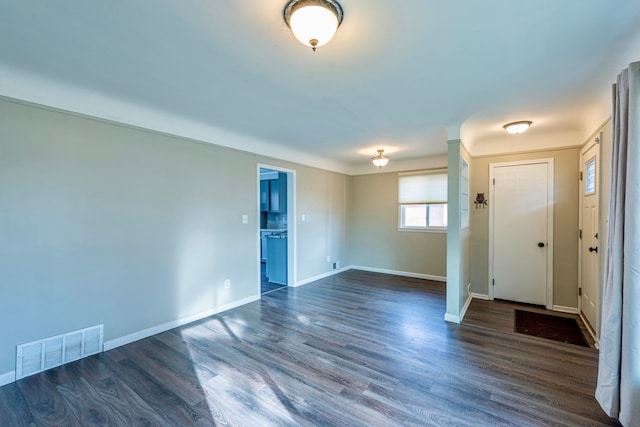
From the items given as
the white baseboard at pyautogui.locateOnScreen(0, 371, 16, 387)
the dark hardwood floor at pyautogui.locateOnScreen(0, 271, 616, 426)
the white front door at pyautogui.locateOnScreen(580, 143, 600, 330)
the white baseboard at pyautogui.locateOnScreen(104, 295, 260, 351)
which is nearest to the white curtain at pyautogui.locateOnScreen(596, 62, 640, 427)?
the dark hardwood floor at pyautogui.locateOnScreen(0, 271, 616, 426)

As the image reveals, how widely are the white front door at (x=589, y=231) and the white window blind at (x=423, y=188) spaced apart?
2.05m

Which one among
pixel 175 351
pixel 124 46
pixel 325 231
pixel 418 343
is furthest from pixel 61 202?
pixel 325 231

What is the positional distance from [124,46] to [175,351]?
2642 mm

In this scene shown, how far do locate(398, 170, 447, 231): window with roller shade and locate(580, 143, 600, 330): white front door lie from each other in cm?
204

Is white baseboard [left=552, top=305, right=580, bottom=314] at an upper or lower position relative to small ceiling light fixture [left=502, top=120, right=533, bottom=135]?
lower

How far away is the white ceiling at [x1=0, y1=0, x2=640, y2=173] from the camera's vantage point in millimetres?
1562

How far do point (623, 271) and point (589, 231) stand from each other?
7.06 ft

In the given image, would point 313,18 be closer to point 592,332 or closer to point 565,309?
point 592,332

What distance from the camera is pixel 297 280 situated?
516 centimetres

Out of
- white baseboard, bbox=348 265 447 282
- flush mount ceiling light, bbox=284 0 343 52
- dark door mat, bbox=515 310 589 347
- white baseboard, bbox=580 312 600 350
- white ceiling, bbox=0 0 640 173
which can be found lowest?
dark door mat, bbox=515 310 589 347

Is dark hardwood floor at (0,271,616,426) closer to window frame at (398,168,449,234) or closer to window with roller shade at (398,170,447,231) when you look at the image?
window frame at (398,168,449,234)

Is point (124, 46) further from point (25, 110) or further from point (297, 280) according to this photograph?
point (297, 280)

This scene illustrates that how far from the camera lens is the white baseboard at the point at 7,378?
2.20 m

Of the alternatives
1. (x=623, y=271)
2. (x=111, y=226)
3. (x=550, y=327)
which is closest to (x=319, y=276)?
(x=550, y=327)
